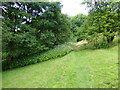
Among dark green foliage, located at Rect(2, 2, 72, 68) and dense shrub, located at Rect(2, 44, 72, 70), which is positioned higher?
dark green foliage, located at Rect(2, 2, 72, 68)

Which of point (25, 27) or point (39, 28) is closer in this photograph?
point (25, 27)

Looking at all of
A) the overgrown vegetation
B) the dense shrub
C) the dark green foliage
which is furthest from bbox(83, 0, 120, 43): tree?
the dense shrub

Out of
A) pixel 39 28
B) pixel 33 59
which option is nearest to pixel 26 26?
pixel 39 28

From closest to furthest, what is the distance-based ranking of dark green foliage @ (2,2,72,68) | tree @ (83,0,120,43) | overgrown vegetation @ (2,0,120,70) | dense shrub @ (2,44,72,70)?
dark green foliage @ (2,2,72,68) < overgrown vegetation @ (2,0,120,70) < dense shrub @ (2,44,72,70) < tree @ (83,0,120,43)

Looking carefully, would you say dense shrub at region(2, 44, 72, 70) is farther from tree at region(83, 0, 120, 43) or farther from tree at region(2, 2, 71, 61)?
tree at region(83, 0, 120, 43)

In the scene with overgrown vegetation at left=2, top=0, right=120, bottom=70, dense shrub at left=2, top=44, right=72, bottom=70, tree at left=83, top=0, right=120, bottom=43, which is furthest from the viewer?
tree at left=83, top=0, right=120, bottom=43

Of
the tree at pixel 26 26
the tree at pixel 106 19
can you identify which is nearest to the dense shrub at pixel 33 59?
the tree at pixel 26 26

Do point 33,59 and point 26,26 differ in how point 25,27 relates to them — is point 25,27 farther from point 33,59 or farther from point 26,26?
point 33,59

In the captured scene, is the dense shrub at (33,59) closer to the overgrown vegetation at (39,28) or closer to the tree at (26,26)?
the overgrown vegetation at (39,28)

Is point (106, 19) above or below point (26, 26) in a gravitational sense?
above

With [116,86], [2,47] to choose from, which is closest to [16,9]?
[2,47]

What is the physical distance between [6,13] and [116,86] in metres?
5.35

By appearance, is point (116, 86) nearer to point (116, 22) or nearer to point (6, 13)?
point (116, 22)

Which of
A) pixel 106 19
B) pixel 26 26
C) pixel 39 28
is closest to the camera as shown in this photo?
pixel 26 26
